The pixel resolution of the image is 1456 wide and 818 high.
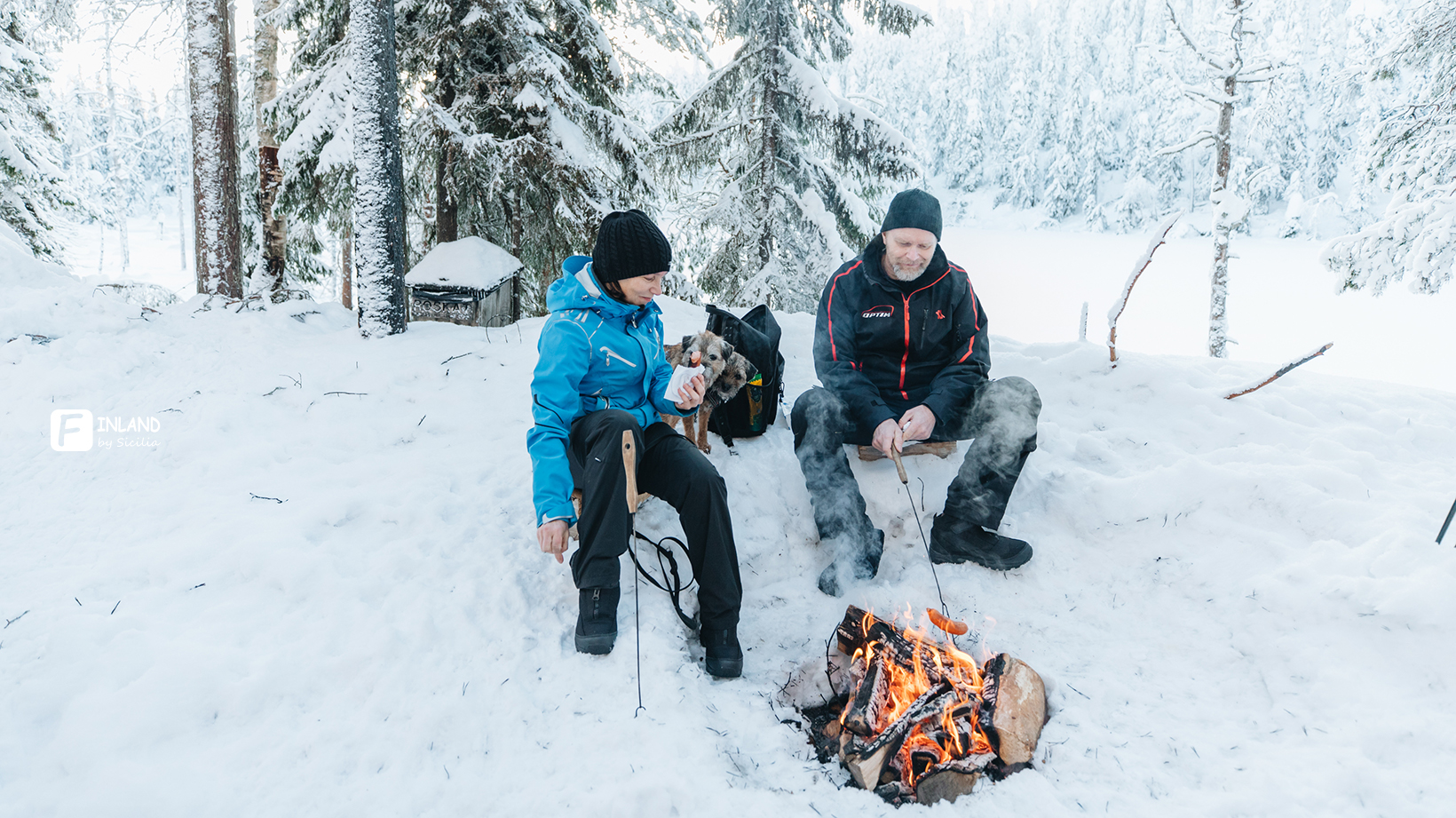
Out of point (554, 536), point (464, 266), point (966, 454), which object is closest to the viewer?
point (554, 536)

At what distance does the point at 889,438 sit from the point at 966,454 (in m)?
0.52

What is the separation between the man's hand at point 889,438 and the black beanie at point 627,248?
54.0 inches

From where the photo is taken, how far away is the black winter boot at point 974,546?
11.3 ft

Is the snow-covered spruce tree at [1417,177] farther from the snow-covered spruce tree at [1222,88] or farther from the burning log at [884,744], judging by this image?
the burning log at [884,744]

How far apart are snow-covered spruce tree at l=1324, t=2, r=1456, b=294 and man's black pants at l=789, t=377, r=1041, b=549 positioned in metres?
8.45

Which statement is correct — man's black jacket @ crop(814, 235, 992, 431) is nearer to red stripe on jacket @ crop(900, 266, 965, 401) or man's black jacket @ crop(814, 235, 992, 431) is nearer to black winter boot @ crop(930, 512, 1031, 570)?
red stripe on jacket @ crop(900, 266, 965, 401)

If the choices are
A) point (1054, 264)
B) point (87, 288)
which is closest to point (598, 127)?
point (87, 288)

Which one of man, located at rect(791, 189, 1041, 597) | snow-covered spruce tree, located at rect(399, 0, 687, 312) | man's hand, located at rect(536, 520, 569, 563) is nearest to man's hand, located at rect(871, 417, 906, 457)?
man, located at rect(791, 189, 1041, 597)

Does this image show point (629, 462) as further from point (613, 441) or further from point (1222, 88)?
point (1222, 88)

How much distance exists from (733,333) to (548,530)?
6.83 ft

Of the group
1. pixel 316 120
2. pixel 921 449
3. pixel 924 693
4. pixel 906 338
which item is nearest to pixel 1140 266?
pixel 906 338

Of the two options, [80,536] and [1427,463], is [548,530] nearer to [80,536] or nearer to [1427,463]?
[80,536]

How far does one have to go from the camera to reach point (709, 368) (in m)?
3.87

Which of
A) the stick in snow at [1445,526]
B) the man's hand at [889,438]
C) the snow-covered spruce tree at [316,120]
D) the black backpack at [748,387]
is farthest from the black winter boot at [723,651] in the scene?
the snow-covered spruce tree at [316,120]
